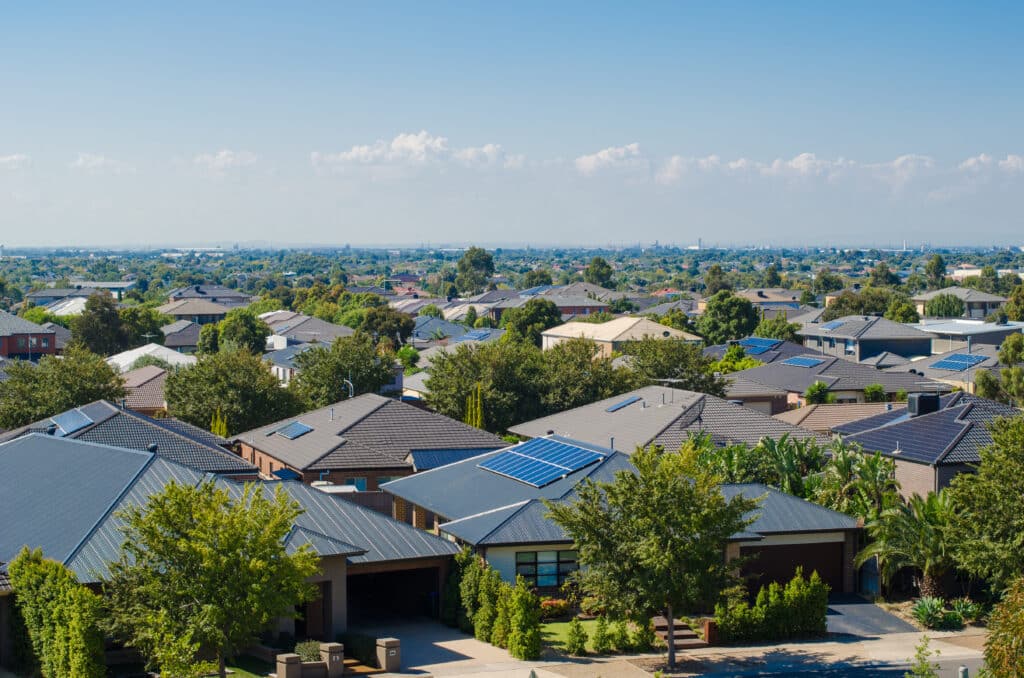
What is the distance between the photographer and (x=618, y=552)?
3038cm

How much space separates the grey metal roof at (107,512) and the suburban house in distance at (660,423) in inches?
610

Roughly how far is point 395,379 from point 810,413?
2483cm

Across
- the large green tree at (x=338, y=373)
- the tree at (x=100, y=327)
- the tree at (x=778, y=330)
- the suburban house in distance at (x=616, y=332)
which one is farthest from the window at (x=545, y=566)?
the tree at (x=100, y=327)

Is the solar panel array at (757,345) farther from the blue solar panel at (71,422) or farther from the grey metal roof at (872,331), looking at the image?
the blue solar panel at (71,422)

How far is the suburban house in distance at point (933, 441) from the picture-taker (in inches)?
1677

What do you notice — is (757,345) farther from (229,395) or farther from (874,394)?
(229,395)

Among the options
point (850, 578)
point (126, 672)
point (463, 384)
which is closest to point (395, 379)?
point (463, 384)

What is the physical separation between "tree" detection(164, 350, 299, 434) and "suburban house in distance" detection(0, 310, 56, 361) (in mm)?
55946

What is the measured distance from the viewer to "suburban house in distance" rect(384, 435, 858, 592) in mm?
35562

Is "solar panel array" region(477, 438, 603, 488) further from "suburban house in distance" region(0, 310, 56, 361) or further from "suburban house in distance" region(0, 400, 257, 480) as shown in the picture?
"suburban house in distance" region(0, 310, 56, 361)

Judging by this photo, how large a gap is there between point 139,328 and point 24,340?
14.5 metres

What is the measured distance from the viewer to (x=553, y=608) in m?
35.2

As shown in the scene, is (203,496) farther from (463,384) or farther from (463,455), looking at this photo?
(463,384)

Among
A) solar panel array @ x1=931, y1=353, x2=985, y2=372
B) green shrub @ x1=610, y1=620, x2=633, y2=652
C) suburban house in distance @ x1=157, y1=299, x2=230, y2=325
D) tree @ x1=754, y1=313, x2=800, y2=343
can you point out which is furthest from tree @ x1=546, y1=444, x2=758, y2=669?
suburban house in distance @ x1=157, y1=299, x2=230, y2=325
